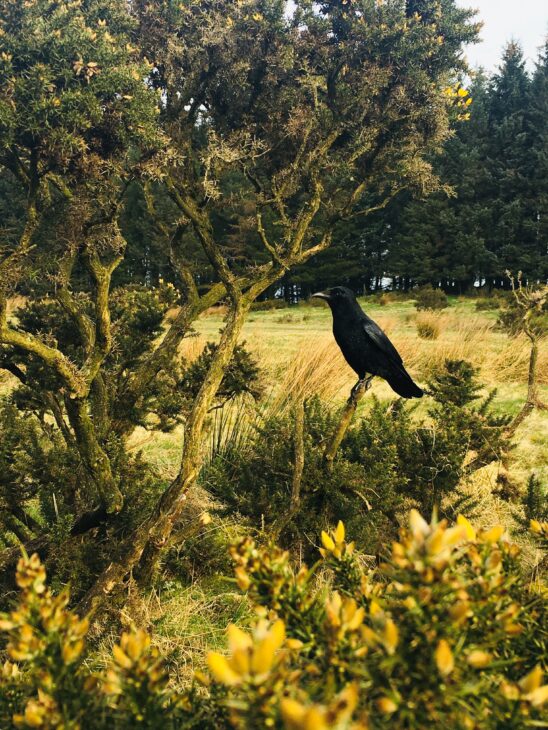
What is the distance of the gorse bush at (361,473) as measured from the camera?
2988 millimetres

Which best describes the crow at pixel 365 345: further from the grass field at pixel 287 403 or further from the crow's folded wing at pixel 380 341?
the grass field at pixel 287 403

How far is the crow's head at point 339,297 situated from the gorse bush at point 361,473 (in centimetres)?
88

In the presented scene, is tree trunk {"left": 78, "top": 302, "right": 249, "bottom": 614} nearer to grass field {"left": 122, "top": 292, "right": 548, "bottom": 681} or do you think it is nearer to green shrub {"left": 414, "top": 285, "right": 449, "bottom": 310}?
grass field {"left": 122, "top": 292, "right": 548, "bottom": 681}

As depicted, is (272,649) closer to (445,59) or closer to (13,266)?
(13,266)

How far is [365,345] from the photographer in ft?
10.1

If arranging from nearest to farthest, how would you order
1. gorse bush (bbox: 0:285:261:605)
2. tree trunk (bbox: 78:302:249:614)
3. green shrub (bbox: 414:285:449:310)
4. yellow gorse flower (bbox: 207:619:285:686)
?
yellow gorse flower (bbox: 207:619:285:686) → tree trunk (bbox: 78:302:249:614) → gorse bush (bbox: 0:285:261:605) → green shrub (bbox: 414:285:449:310)

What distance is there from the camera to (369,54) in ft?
14.4

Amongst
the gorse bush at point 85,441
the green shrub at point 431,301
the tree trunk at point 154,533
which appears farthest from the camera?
the green shrub at point 431,301

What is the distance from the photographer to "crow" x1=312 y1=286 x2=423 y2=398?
3035 mm

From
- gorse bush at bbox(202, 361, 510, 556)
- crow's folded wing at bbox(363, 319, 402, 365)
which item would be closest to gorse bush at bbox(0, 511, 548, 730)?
gorse bush at bbox(202, 361, 510, 556)

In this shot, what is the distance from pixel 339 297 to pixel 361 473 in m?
1.09

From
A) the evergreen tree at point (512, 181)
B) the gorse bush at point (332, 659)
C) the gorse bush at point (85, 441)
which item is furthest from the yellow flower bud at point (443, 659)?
the evergreen tree at point (512, 181)

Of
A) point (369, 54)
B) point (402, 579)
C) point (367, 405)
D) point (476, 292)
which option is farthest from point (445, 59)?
point (476, 292)

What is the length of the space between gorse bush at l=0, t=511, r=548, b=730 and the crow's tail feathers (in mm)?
2190
